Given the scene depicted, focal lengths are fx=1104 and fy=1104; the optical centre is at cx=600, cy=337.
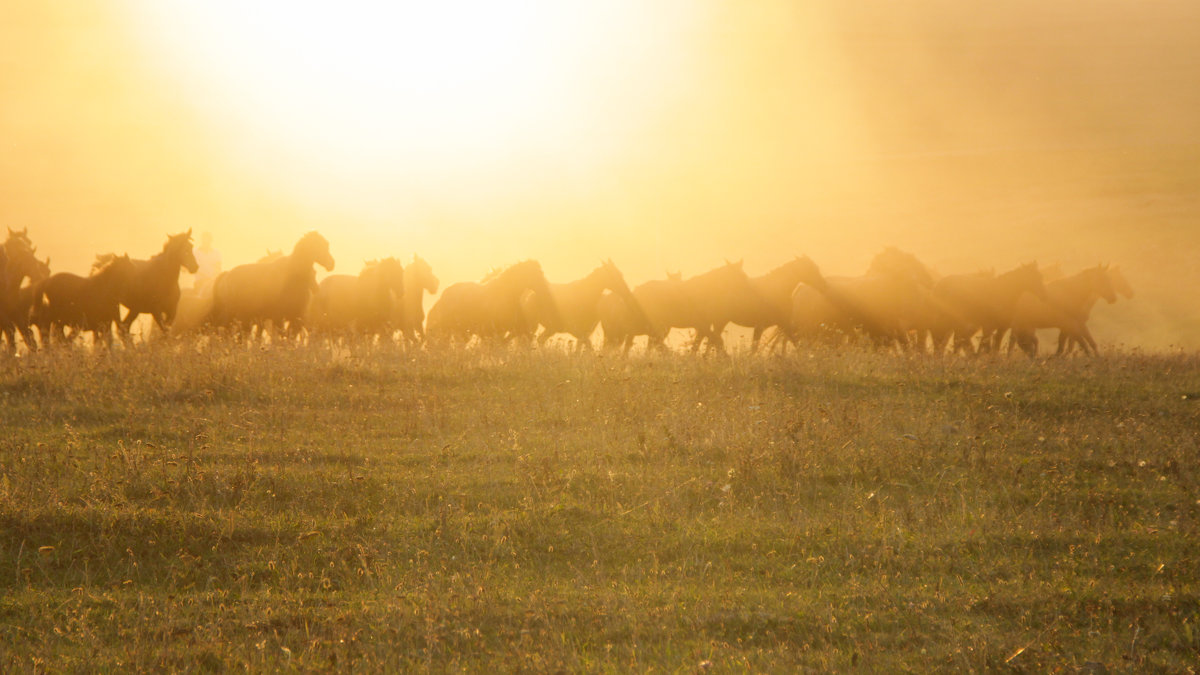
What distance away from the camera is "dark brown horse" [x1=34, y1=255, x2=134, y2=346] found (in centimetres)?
1908

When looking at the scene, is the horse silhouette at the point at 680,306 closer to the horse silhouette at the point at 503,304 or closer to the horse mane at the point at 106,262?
the horse silhouette at the point at 503,304

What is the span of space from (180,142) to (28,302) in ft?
307

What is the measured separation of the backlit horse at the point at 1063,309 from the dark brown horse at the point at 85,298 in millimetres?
17200

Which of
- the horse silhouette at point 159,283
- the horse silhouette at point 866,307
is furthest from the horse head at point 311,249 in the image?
the horse silhouette at point 866,307

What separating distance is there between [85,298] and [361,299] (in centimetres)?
594

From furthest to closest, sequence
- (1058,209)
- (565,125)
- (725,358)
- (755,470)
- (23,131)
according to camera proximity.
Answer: (565,125), (23,131), (1058,209), (725,358), (755,470)

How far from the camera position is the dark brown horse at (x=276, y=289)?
819 inches

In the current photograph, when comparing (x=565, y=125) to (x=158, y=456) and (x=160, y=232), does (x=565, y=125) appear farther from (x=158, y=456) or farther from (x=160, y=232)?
(x=158, y=456)

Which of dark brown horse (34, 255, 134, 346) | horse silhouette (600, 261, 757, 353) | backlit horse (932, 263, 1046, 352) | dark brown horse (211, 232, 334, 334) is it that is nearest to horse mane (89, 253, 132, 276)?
dark brown horse (34, 255, 134, 346)

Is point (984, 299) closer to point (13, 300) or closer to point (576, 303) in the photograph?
point (576, 303)

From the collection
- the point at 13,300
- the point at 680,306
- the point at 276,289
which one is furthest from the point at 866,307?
the point at 13,300

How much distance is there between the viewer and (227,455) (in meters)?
9.10

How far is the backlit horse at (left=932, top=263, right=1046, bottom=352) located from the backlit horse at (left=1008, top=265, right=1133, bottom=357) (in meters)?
0.29

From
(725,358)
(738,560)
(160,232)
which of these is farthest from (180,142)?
(738,560)
